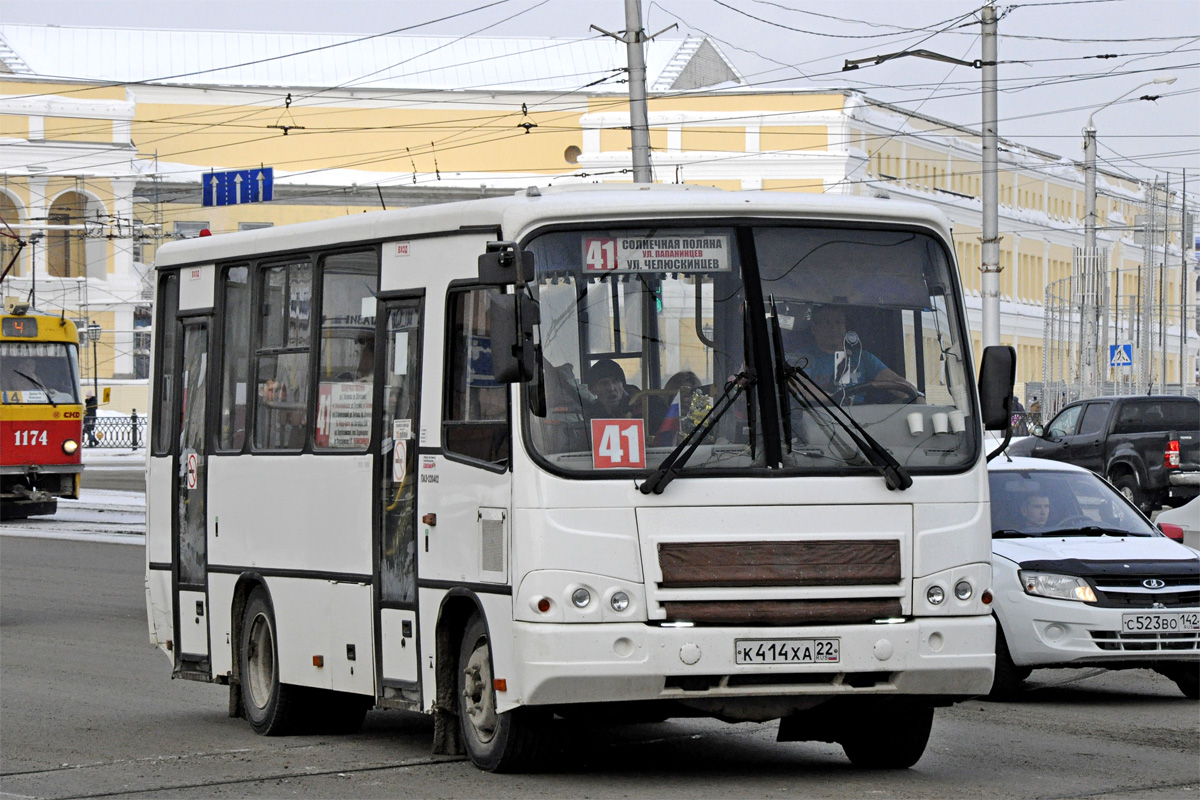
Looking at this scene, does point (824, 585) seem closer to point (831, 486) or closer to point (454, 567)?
point (831, 486)

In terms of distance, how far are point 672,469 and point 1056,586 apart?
4.52 m

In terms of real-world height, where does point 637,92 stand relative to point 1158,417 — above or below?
above

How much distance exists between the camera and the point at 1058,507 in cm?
1362

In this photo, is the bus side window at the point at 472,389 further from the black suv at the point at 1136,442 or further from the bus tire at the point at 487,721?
the black suv at the point at 1136,442

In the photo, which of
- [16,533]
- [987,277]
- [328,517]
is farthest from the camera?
[16,533]

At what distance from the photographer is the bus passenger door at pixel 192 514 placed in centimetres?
1179

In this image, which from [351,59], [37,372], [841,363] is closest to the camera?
[841,363]

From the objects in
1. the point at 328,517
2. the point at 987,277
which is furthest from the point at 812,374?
the point at 987,277

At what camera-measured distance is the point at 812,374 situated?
8.86 m

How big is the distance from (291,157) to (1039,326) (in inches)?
1266

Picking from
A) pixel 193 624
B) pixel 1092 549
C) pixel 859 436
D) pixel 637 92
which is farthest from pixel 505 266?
pixel 637 92

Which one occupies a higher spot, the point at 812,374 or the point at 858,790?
the point at 812,374

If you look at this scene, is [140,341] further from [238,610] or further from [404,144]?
[238,610]

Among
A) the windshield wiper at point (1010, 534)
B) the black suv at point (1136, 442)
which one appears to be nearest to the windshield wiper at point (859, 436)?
the windshield wiper at point (1010, 534)
